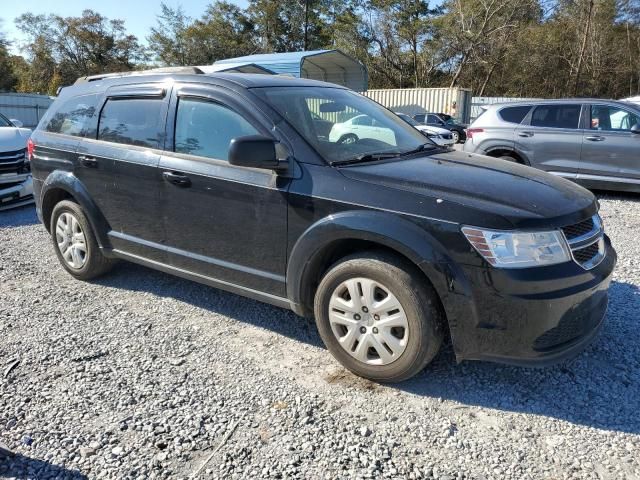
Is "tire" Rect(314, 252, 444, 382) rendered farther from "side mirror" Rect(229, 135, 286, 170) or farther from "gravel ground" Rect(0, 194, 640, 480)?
"side mirror" Rect(229, 135, 286, 170)

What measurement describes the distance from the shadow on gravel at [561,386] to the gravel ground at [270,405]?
11mm

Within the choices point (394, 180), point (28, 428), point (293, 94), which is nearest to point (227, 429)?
point (28, 428)

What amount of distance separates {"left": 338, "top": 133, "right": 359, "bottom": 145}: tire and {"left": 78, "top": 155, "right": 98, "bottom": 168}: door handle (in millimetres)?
2091

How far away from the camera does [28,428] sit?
270cm

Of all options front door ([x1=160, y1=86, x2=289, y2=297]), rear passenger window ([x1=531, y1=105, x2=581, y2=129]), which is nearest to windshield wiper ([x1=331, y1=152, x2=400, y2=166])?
front door ([x1=160, y1=86, x2=289, y2=297])

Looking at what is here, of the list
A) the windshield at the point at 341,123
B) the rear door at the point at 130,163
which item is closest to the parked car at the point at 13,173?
the rear door at the point at 130,163

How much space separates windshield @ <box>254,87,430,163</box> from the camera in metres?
3.42

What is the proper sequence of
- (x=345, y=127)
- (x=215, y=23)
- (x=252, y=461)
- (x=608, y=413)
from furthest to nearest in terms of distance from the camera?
(x=215, y=23), (x=345, y=127), (x=608, y=413), (x=252, y=461)

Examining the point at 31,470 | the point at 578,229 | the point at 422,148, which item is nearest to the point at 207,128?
the point at 422,148

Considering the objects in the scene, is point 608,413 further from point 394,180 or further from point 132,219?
point 132,219

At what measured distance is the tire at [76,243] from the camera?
4551 millimetres

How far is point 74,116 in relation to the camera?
469cm

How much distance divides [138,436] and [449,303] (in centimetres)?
170

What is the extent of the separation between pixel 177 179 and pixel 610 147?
23.3 feet
